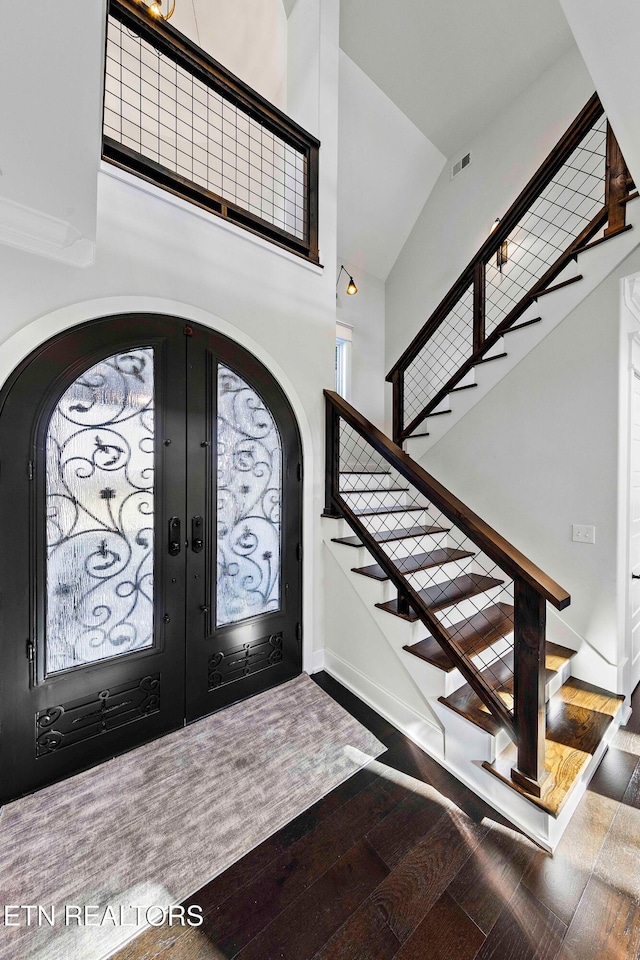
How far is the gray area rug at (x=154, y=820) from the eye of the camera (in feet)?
4.03

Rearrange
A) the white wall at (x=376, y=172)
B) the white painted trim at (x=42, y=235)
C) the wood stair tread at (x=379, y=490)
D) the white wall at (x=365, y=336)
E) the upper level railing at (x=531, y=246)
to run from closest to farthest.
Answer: the white painted trim at (x=42, y=235) < the upper level railing at (x=531, y=246) < the wood stair tread at (x=379, y=490) < the white wall at (x=376, y=172) < the white wall at (x=365, y=336)

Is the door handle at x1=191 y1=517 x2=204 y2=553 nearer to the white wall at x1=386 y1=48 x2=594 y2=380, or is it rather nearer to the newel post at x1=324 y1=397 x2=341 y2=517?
the newel post at x1=324 y1=397 x2=341 y2=517

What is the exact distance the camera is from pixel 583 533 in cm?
245

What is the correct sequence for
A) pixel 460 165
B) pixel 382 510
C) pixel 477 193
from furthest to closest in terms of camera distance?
pixel 460 165 < pixel 477 193 < pixel 382 510

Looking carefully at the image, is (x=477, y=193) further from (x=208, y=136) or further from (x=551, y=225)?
(x=208, y=136)

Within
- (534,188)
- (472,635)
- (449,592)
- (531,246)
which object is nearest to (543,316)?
(534,188)

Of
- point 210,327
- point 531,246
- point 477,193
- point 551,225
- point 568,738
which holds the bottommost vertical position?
point 568,738

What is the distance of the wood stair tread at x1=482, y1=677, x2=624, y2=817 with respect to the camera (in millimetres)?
1556

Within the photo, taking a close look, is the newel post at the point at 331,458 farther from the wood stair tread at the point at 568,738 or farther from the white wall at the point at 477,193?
the white wall at the point at 477,193

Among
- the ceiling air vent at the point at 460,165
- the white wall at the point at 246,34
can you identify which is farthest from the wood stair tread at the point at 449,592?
the ceiling air vent at the point at 460,165

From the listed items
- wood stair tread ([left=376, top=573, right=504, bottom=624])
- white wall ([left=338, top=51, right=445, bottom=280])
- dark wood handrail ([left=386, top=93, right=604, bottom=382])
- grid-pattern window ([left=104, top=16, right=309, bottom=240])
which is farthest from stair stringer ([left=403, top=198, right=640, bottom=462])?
white wall ([left=338, top=51, right=445, bottom=280])

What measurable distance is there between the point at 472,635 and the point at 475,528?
2.93 feet

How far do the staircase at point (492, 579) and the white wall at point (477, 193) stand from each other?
47 cm

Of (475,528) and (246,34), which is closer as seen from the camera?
(475,528)
